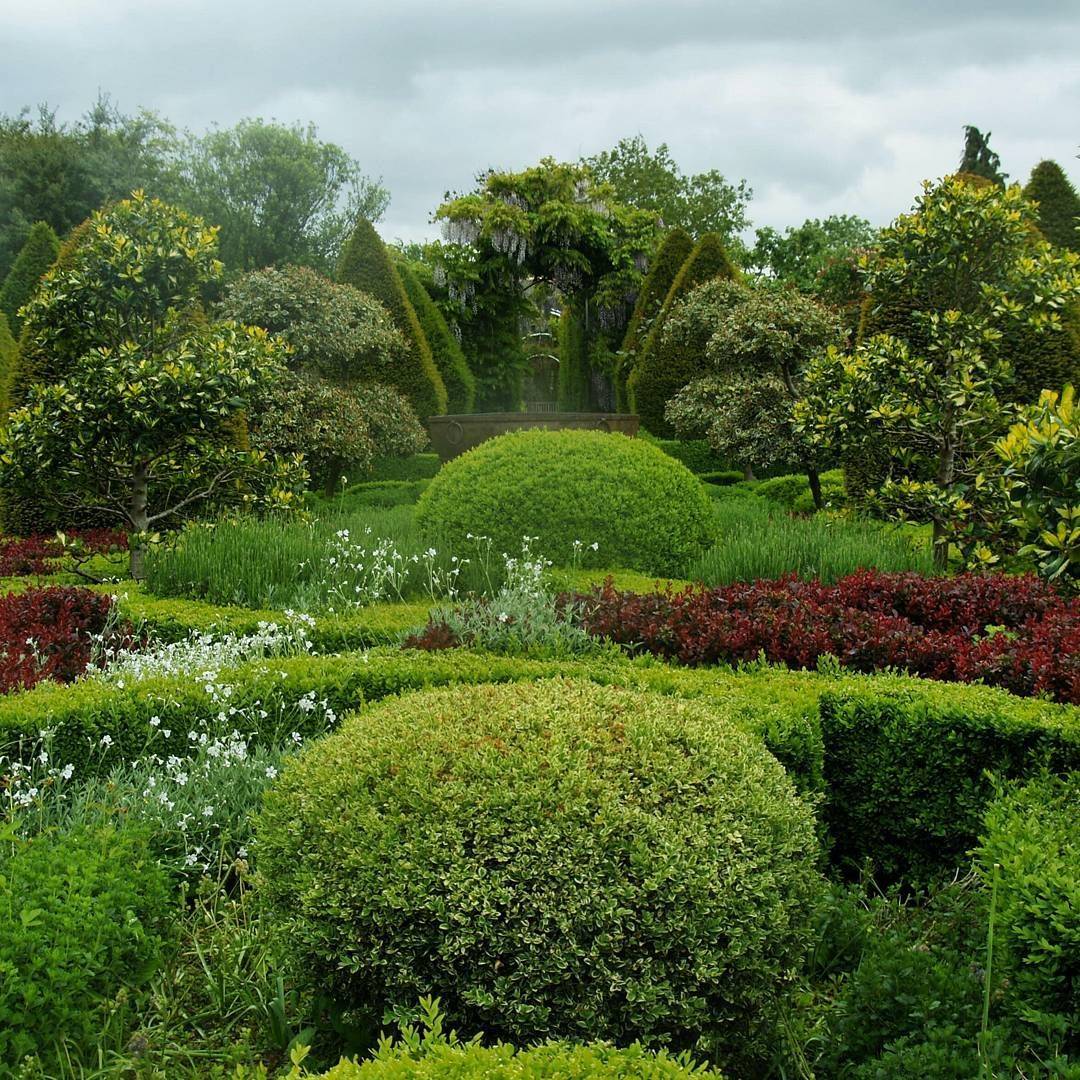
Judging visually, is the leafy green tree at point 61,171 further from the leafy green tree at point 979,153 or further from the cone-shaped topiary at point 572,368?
the leafy green tree at point 979,153

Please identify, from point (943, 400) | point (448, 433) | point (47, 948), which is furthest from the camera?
point (448, 433)

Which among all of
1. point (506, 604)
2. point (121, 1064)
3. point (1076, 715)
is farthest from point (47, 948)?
point (1076, 715)

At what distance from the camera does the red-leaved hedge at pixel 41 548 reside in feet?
31.8

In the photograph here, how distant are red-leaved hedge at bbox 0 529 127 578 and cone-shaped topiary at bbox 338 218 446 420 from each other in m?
9.32

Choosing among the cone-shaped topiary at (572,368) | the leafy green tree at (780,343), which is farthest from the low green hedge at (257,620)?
the cone-shaped topiary at (572,368)

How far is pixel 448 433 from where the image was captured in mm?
20172

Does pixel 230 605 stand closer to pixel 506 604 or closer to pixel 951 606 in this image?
pixel 506 604

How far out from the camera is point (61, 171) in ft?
115

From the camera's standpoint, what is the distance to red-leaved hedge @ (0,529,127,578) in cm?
970

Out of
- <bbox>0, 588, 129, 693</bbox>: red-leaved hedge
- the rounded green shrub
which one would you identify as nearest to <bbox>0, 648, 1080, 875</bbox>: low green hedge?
<bbox>0, 588, 129, 693</bbox>: red-leaved hedge

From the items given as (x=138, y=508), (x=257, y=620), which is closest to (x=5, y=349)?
(x=138, y=508)

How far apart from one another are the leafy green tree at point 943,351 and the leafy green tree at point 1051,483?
4.24 meters

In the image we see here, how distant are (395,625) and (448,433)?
46.6 ft

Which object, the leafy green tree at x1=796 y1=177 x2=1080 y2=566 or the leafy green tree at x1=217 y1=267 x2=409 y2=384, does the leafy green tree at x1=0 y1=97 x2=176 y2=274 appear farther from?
the leafy green tree at x1=796 y1=177 x2=1080 y2=566
